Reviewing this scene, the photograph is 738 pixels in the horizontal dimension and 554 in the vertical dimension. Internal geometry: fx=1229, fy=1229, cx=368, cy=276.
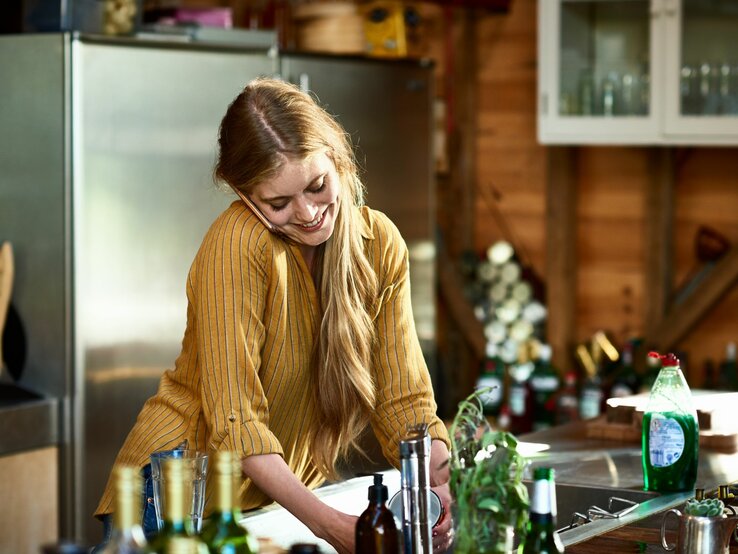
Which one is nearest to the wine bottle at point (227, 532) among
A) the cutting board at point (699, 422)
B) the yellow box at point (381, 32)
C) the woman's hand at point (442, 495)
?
the woman's hand at point (442, 495)

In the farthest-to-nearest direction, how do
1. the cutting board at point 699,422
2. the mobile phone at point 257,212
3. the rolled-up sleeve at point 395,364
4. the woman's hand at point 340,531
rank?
the cutting board at point 699,422
the rolled-up sleeve at point 395,364
the mobile phone at point 257,212
the woman's hand at point 340,531

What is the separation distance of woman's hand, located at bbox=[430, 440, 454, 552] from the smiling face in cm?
41

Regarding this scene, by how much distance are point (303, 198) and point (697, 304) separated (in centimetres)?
263

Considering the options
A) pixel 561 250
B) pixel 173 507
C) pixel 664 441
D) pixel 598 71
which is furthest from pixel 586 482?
pixel 561 250

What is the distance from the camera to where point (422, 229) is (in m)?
4.28

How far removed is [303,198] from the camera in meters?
1.95

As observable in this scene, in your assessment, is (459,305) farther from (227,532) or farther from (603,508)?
(227,532)

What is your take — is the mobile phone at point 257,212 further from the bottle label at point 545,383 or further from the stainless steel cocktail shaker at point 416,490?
the bottle label at point 545,383

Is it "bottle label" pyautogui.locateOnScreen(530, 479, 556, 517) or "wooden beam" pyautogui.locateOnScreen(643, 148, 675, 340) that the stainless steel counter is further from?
"wooden beam" pyautogui.locateOnScreen(643, 148, 675, 340)

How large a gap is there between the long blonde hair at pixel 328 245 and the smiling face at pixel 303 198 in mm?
15

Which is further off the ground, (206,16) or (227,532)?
(206,16)

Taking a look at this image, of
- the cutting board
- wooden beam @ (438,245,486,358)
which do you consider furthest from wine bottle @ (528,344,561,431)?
the cutting board

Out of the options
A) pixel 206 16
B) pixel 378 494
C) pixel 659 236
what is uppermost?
pixel 206 16

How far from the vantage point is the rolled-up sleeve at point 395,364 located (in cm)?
213
